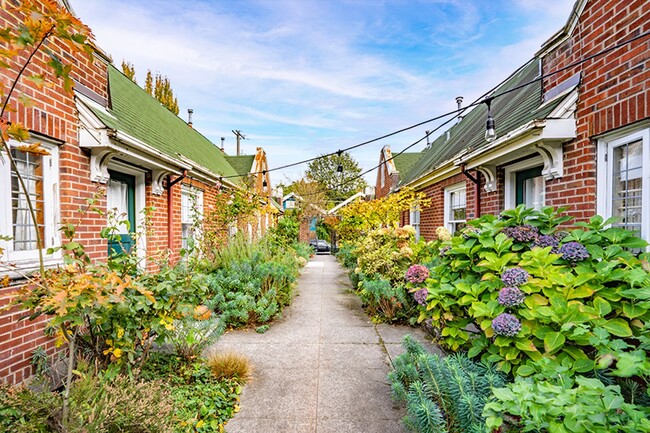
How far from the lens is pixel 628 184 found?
3.13m

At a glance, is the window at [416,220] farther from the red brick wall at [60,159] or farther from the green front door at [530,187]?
the red brick wall at [60,159]

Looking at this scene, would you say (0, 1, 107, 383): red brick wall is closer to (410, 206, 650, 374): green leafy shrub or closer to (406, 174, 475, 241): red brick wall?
(410, 206, 650, 374): green leafy shrub

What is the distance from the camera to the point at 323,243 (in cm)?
2434

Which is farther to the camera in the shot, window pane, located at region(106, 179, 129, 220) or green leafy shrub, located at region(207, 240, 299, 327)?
green leafy shrub, located at region(207, 240, 299, 327)

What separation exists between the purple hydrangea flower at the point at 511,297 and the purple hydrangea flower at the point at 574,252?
0.55m

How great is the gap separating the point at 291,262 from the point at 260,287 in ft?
6.48

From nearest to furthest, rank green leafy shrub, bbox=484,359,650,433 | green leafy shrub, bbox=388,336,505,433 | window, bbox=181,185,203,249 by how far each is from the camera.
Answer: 1. green leafy shrub, bbox=484,359,650,433
2. green leafy shrub, bbox=388,336,505,433
3. window, bbox=181,185,203,249

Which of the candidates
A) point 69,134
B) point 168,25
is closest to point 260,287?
point 69,134

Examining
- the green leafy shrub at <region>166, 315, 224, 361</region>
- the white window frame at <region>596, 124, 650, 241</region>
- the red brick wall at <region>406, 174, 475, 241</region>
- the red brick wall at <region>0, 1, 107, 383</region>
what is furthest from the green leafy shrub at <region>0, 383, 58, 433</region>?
the red brick wall at <region>406, 174, 475, 241</region>

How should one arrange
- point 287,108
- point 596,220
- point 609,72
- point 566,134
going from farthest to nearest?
point 287,108 < point 566,134 < point 609,72 < point 596,220

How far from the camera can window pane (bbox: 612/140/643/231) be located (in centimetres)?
301

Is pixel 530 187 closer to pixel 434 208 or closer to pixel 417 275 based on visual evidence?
pixel 417 275

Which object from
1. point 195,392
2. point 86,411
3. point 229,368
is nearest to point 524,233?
point 229,368

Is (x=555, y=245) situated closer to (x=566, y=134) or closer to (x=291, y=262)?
(x=566, y=134)
